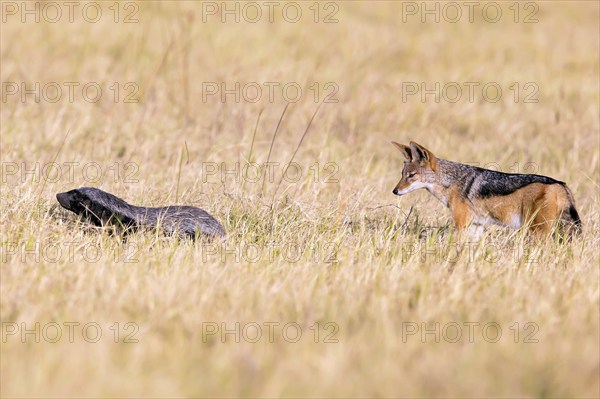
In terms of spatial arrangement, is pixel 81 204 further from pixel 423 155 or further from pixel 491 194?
pixel 491 194

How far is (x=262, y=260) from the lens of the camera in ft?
20.9

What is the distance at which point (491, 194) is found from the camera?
732 cm

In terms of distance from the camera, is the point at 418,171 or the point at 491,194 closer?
the point at 491,194

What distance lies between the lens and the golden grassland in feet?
15.1

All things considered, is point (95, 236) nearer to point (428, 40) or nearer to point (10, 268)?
point (10, 268)

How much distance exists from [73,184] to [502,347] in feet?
16.2

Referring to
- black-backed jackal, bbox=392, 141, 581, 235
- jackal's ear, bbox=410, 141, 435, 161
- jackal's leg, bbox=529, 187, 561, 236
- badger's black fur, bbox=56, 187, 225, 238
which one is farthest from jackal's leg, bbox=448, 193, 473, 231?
badger's black fur, bbox=56, 187, 225, 238

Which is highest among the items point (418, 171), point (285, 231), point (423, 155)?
point (423, 155)

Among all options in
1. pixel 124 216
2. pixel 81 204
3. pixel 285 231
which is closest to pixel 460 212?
pixel 285 231

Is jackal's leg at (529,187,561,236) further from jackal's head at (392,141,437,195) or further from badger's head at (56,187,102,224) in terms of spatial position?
badger's head at (56,187,102,224)

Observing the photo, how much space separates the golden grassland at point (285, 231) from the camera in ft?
15.1

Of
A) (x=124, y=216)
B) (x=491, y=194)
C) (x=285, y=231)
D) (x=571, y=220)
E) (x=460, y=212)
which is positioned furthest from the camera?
(x=460, y=212)

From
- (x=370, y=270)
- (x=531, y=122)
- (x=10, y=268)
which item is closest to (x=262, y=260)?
(x=370, y=270)

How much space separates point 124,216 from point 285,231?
3.78ft
